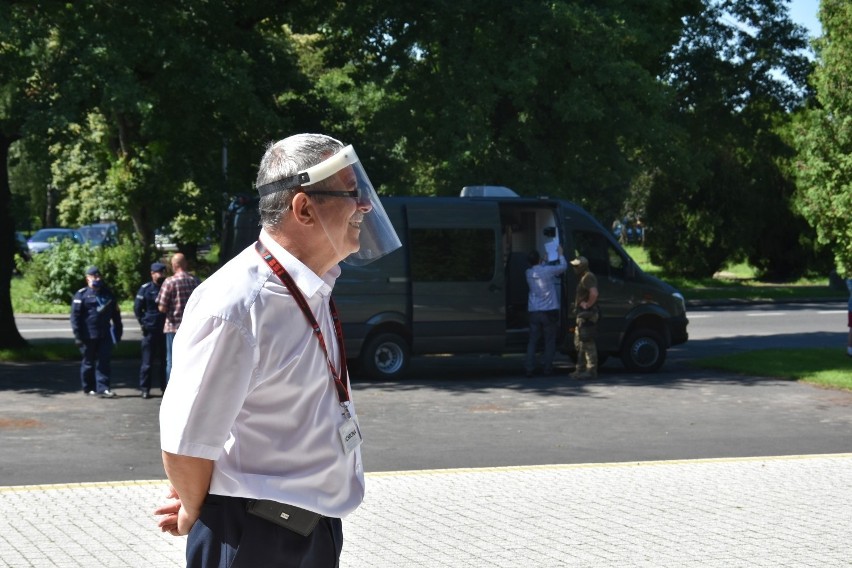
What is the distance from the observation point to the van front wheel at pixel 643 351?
18562 mm

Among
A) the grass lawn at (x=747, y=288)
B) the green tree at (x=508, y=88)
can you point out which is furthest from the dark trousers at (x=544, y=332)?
the grass lawn at (x=747, y=288)

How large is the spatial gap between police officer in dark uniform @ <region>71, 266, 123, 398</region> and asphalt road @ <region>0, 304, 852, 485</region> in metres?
0.38

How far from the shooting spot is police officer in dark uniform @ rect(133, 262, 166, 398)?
1531 centimetres

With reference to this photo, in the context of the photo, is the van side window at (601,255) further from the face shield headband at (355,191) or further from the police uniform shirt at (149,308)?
the face shield headband at (355,191)

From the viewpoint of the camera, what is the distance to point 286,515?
10.1ft

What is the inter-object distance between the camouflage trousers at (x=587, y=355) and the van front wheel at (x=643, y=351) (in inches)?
42.3

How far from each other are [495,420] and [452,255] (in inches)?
194

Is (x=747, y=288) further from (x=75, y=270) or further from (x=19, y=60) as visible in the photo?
(x=19, y=60)

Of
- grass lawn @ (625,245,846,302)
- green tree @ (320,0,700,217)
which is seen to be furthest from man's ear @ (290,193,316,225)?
grass lawn @ (625,245,846,302)

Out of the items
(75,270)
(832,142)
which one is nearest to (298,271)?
(832,142)

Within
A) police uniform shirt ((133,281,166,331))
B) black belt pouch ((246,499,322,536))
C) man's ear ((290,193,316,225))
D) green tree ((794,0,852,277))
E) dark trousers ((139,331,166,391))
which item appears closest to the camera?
black belt pouch ((246,499,322,536))

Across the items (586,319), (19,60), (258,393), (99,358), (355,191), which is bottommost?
(99,358)

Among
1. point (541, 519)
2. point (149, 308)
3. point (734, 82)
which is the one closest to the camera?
point (541, 519)

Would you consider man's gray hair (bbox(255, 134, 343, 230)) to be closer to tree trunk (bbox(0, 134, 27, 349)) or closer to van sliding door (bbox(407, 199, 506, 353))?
van sliding door (bbox(407, 199, 506, 353))
